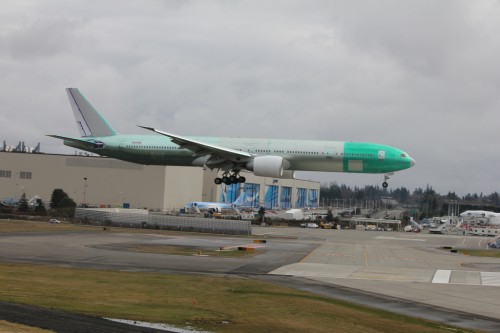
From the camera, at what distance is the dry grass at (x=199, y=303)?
66.8 feet

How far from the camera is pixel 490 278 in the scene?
1515 inches

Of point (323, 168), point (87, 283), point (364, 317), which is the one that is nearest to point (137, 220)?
point (323, 168)

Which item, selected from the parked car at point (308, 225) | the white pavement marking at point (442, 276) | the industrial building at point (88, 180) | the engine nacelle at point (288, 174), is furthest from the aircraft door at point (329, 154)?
the industrial building at point (88, 180)

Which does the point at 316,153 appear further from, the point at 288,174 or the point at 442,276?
the point at 442,276

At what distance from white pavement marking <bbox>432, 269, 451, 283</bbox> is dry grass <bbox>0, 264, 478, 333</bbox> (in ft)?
38.2

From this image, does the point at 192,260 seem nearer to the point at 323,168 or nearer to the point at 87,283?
the point at 87,283

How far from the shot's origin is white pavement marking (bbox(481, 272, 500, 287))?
35.8 m

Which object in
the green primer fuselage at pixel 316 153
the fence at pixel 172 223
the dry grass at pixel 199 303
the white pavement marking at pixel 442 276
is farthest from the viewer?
the fence at pixel 172 223

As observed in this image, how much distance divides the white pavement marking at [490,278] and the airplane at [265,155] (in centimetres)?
1862

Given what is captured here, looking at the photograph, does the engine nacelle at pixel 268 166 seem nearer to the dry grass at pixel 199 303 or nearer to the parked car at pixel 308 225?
the dry grass at pixel 199 303

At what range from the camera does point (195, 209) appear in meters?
144

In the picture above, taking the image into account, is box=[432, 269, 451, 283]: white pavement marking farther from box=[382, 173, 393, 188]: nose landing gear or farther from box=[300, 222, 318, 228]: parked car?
box=[300, 222, 318, 228]: parked car

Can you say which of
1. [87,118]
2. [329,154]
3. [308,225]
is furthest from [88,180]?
[329,154]

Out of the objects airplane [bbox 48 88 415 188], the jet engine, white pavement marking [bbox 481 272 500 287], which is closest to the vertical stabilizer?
Result: airplane [bbox 48 88 415 188]
